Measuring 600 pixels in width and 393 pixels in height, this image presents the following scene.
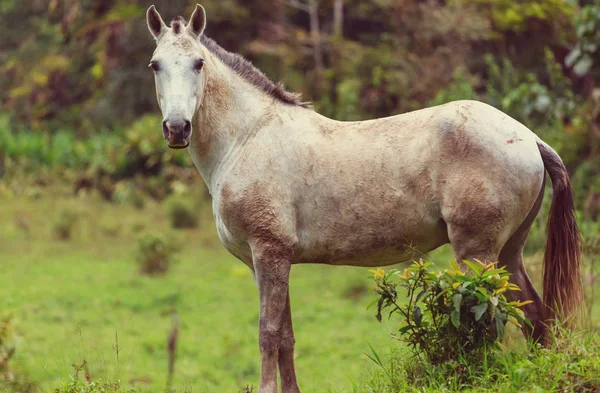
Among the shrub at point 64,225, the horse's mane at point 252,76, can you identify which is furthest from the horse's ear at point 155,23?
the shrub at point 64,225

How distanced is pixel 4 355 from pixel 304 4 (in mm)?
12759

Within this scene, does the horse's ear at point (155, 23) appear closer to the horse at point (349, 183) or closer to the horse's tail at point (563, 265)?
the horse at point (349, 183)

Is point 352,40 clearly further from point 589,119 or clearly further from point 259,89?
point 259,89

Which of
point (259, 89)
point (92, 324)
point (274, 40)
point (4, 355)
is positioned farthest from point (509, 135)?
point (274, 40)

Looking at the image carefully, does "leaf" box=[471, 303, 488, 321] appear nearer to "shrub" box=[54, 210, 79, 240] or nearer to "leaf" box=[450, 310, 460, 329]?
"leaf" box=[450, 310, 460, 329]

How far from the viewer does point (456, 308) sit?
4348 mm

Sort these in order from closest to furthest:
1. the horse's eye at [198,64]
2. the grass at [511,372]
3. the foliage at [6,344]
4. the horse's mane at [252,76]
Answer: the grass at [511,372] < the horse's eye at [198,64] < the horse's mane at [252,76] < the foliage at [6,344]

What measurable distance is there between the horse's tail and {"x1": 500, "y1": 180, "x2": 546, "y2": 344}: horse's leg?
0.19 ft

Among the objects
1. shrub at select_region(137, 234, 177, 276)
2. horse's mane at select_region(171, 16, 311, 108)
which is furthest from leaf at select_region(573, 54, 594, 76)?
horse's mane at select_region(171, 16, 311, 108)

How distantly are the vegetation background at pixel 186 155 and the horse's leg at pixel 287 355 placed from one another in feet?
2.79

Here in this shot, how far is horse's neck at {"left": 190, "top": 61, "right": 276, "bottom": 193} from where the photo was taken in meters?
4.94

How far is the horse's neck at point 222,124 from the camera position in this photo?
4.94m

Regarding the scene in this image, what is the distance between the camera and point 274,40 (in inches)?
712

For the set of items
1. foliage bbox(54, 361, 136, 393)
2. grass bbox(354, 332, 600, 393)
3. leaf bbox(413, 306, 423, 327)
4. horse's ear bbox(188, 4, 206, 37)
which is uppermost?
horse's ear bbox(188, 4, 206, 37)
